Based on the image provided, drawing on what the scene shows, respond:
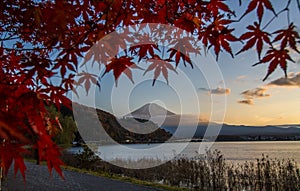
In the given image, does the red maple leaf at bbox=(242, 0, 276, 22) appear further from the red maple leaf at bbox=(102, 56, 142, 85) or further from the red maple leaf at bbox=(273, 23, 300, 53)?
the red maple leaf at bbox=(102, 56, 142, 85)

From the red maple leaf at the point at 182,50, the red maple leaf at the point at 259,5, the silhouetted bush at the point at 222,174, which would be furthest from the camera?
the silhouetted bush at the point at 222,174

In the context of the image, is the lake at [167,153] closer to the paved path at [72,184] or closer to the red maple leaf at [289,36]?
the paved path at [72,184]

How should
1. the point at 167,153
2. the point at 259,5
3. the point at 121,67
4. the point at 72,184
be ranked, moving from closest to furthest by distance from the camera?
the point at 259,5 < the point at 121,67 < the point at 72,184 < the point at 167,153

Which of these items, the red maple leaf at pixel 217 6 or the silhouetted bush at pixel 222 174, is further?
the silhouetted bush at pixel 222 174

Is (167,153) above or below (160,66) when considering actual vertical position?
below

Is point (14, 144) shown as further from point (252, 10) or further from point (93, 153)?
point (93, 153)

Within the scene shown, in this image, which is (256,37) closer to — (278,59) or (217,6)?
(278,59)

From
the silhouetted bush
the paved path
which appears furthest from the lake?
the paved path

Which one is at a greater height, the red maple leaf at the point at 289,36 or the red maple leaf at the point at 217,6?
the red maple leaf at the point at 217,6

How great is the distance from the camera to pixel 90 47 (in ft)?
5.43

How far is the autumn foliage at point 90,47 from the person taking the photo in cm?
127

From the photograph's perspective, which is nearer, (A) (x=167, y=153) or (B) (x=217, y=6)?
(B) (x=217, y=6)

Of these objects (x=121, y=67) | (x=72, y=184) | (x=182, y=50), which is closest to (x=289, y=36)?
(x=182, y=50)

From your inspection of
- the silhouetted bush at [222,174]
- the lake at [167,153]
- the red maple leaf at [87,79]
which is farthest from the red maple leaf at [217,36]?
the lake at [167,153]
